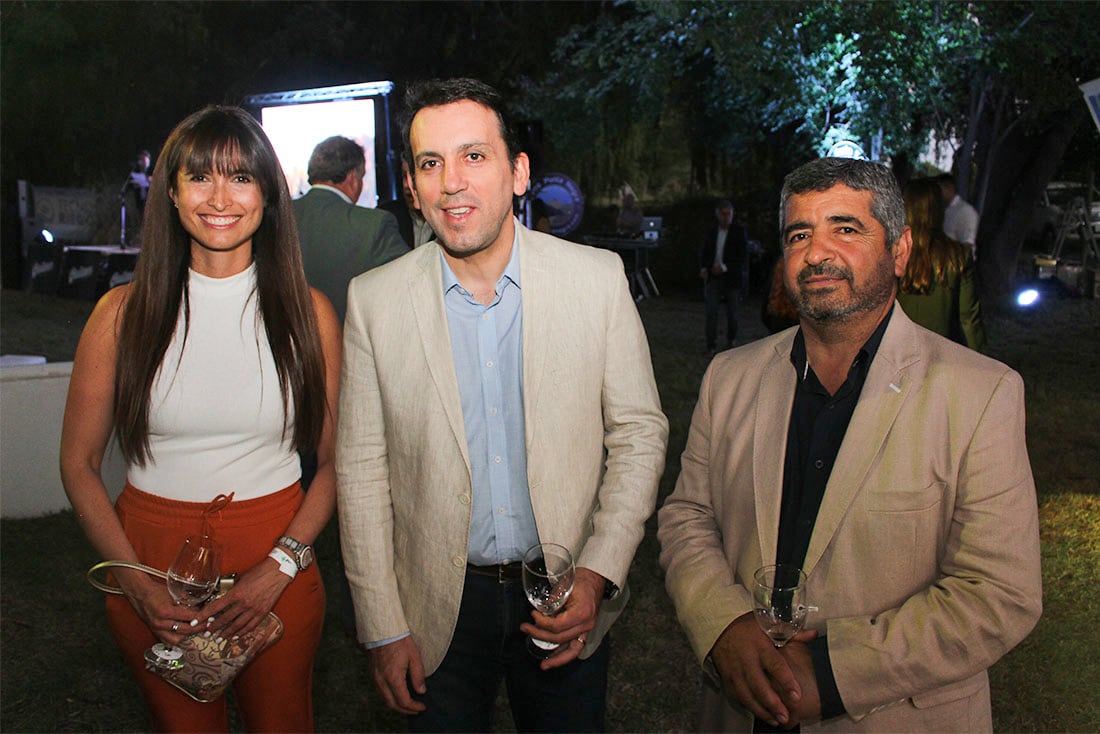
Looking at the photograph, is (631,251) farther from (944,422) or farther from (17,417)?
(944,422)

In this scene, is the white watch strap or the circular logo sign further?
the circular logo sign

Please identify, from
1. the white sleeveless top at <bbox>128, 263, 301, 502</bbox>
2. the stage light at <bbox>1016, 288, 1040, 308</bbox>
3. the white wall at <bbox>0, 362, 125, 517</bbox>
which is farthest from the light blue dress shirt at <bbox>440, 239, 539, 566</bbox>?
the stage light at <bbox>1016, 288, 1040, 308</bbox>

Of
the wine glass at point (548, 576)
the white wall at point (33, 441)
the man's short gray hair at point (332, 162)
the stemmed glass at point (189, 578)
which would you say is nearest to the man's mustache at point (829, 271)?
the wine glass at point (548, 576)

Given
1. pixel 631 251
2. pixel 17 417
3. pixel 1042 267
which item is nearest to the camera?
pixel 17 417

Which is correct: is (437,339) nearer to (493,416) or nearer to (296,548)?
(493,416)

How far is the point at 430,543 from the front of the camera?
2127 millimetres

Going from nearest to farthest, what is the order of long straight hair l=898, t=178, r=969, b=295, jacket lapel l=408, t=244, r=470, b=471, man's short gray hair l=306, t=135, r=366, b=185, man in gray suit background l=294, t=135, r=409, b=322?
jacket lapel l=408, t=244, r=470, b=471 → long straight hair l=898, t=178, r=969, b=295 → man in gray suit background l=294, t=135, r=409, b=322 → man's short gray hair l=306, t=135, r=366, b=185

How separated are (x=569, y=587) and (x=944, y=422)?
83cm

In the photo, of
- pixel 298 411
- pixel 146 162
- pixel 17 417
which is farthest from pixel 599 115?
pixel 298 411

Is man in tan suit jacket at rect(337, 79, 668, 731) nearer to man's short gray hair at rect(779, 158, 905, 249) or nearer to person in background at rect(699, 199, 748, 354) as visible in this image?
man's short gray hair at rect(779, 158, 905, 249)

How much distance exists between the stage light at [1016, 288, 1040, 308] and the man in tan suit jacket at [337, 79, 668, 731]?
15290 millimetres

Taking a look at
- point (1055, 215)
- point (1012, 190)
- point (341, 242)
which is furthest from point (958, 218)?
point (1055, 215)

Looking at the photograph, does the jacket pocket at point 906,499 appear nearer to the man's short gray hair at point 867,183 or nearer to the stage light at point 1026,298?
the man's short gray hair at point 867,183

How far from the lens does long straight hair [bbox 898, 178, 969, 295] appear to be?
4336 mm
